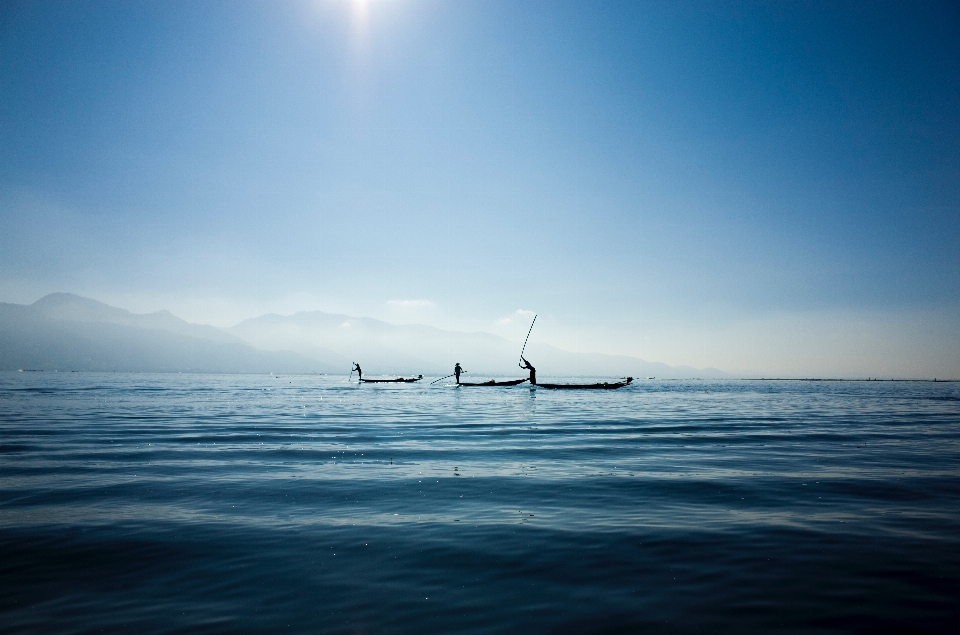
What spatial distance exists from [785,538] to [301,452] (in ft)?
51.2

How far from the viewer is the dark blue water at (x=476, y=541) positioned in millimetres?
5621

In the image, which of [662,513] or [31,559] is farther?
[662,513]

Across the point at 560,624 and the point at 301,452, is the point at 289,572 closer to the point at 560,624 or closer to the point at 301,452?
the point at 560,624

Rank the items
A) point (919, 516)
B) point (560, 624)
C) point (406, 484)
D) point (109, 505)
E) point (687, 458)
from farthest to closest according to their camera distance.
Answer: point (687, 458) < point (406, 484) < point (109, 505) < point (919, 516) < point (560, 624)

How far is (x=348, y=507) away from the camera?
1034 centimetres

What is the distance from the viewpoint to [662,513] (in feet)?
32.3

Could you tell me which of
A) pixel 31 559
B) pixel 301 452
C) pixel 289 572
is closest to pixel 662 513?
pixel 289 572

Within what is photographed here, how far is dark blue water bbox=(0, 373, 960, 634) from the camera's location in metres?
5.62

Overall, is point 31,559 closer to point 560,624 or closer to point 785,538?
point 560,624

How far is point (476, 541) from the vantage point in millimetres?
8133

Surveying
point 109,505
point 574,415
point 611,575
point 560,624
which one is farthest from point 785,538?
point 574,415

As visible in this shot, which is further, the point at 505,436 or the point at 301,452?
the point at 505,436

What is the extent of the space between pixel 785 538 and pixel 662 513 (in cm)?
222

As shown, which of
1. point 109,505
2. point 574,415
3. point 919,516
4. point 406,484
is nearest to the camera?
point 919,516
